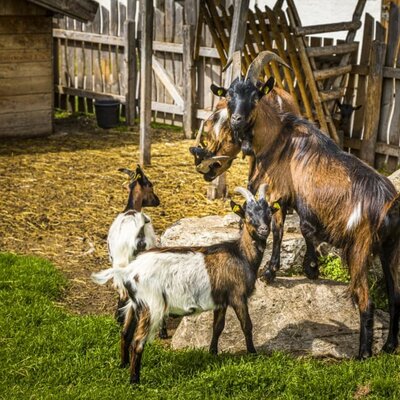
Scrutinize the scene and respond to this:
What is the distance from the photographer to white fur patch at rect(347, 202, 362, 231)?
613 cm

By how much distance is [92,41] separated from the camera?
1616 cm

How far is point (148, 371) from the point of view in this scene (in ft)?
19.5

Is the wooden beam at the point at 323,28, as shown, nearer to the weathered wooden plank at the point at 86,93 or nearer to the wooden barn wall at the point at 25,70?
the wooden barn wall at the point at 25,70

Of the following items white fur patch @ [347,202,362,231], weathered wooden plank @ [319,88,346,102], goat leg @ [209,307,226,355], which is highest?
weathered wooden plank @ [319,88,346,102]

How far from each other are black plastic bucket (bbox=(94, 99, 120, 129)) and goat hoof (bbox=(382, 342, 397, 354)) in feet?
32.3

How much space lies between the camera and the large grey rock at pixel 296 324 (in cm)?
650

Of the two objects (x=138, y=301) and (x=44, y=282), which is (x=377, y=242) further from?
(x=44, y=282)

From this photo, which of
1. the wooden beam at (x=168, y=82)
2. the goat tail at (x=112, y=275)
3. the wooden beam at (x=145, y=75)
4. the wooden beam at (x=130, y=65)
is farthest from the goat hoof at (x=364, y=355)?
the wooden beam at (x=130, y=65)

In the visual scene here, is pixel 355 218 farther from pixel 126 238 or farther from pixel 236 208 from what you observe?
pixel 126 238

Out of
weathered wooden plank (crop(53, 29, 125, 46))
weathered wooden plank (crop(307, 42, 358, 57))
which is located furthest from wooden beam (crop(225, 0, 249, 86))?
weathered wooden plank (crop(53, 29, 125, 46))

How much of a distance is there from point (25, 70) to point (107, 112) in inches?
78.1

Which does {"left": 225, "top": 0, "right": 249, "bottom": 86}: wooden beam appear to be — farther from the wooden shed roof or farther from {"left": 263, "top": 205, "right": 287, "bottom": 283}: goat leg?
the wooden shed roof

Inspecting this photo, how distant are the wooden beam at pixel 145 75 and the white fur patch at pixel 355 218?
677cm

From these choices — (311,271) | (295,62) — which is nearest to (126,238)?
(311,271)
